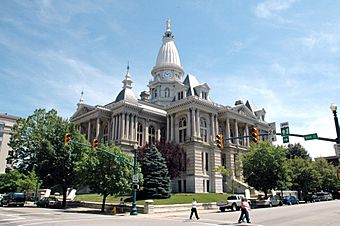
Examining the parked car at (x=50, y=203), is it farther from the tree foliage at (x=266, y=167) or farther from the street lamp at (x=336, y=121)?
the street lamp at (x=336, y=121)

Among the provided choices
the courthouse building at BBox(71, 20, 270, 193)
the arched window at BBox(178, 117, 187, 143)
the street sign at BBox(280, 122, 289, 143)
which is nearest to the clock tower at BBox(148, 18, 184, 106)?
the courthouse building at BBox(71, 20, 270, 193)

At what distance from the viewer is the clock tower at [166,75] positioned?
8125cm

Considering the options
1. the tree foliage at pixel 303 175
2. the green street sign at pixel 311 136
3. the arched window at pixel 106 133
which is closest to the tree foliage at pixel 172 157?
the arched window at pixel 106 133

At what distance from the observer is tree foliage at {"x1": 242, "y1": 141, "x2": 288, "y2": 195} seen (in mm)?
43219

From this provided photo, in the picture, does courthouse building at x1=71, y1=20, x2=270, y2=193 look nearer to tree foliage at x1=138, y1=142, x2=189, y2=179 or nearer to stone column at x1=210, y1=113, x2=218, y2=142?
stone column at x1=210, y1=113, x2=218, y2=142

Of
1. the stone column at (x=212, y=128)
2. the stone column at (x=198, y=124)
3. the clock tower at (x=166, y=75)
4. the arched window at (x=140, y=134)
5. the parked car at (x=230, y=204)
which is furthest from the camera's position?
the clock tower at (x=166, y=75)

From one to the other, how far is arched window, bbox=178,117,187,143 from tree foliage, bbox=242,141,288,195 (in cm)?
1793

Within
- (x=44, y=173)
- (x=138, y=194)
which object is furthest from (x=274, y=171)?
(x=44, y=173)

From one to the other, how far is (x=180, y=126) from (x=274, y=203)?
26513 millimetres

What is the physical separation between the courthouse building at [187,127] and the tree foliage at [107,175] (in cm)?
2281

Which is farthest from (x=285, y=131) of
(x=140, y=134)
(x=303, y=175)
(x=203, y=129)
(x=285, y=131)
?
(x=140, y=134)

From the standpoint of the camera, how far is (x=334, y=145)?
18.1 meters

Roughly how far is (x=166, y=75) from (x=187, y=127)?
28.1m

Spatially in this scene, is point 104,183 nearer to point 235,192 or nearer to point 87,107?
point 235,192
